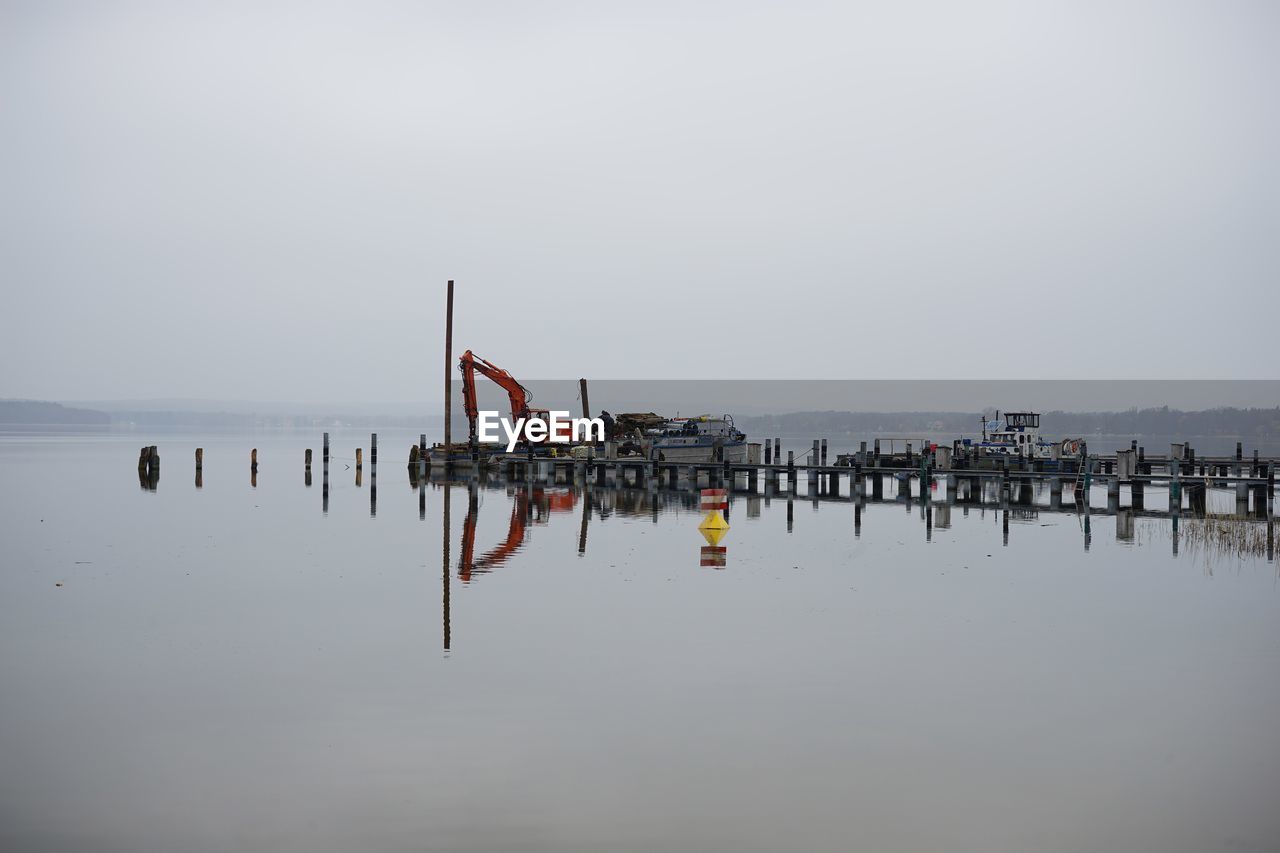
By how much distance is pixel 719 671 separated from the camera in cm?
1602

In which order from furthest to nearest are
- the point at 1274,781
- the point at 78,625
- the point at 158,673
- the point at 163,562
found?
the point at 163,562 < the point at 78,625 < the point at 158,673 < the point at 1274,781

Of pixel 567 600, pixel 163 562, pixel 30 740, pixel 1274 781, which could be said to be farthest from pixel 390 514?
pixel 1274 781

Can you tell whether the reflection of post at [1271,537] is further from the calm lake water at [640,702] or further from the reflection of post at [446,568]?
the reflection of post at [446,568]

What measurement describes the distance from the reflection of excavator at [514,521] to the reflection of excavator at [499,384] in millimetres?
13985

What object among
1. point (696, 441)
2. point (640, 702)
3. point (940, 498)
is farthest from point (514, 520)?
point (640, 702)

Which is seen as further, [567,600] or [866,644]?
[567,600]

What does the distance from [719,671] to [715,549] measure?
608 inches

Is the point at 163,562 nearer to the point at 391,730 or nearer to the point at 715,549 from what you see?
the point at 715,549

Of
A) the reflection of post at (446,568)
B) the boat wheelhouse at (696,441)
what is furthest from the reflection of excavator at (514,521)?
the boat wheelhouse at (696,441)

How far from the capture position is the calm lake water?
401 inches

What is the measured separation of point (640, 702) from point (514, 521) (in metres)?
26.9

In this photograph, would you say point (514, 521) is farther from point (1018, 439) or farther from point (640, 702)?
point (1018, 439)

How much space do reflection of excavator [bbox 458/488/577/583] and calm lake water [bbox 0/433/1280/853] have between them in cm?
47

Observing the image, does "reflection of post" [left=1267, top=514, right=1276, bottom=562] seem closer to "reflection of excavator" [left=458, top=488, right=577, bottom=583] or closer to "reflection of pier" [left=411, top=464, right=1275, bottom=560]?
"reflection of pier" [left=411, top=464, right=1275, bottom=560]
